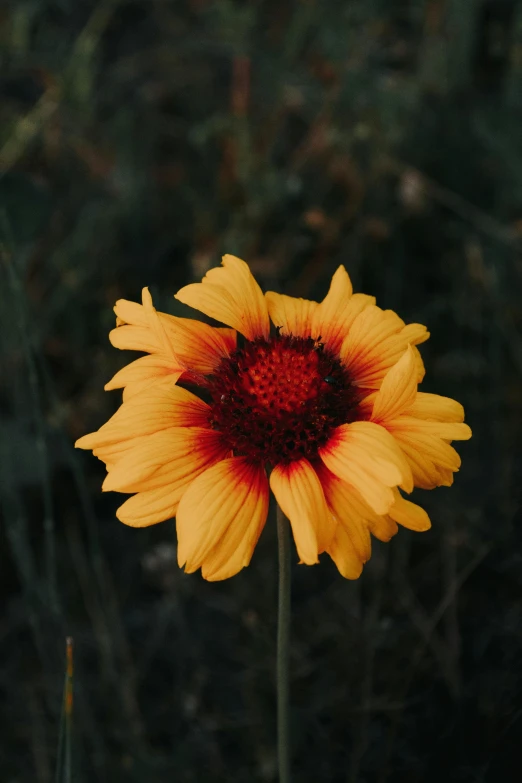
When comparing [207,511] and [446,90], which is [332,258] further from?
[207,511]

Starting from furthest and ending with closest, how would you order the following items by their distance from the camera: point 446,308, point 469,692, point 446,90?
point 446,90 → point 446,308 → point 469,692

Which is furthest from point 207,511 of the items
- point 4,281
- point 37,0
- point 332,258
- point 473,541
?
point 37,0

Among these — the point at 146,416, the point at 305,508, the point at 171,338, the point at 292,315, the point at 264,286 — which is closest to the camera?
the point at 305,508

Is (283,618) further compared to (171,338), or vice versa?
(171,338)

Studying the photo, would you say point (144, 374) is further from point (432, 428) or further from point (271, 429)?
point (432, 428)

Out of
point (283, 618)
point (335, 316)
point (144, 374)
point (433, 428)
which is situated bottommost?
point (283, 618)

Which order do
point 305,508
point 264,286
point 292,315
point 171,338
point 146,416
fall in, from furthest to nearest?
point 264,286
point 292,315
point 171,338
point 146,416
point 305,508

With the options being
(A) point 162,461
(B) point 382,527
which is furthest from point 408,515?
(A) point 162,461
